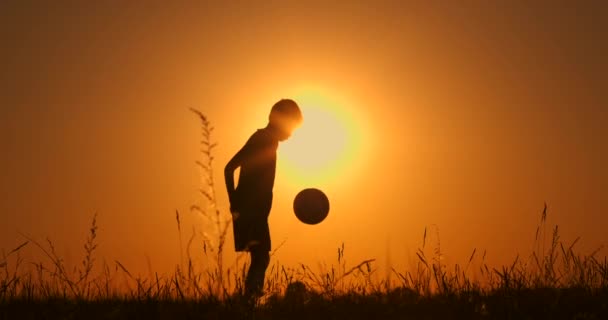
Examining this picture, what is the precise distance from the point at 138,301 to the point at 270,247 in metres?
3.19

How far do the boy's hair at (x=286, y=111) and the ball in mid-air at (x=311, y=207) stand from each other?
94 cm

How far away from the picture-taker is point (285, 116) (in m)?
7.45

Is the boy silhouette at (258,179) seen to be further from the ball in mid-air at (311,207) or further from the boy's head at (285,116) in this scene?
the ball in mid-air at (311,207)

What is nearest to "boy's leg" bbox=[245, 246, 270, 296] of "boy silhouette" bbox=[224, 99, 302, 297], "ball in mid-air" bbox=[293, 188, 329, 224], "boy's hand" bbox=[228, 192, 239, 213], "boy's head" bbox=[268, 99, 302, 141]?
"boy silhouette" bbox=[224, 99, 302, 297]

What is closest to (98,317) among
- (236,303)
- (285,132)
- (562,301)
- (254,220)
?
(236,303)

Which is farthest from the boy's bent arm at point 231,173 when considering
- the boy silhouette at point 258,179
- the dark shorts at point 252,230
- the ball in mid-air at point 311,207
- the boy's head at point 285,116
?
the ball in mid-air at point 311,207

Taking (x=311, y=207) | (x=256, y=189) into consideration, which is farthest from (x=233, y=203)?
(x=311, y=207)

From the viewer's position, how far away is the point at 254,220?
7.29m

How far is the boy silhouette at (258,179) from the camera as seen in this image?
727 cm

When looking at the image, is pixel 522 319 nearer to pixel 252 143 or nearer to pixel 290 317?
pixel 290 317

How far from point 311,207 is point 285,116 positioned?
3.62 ft

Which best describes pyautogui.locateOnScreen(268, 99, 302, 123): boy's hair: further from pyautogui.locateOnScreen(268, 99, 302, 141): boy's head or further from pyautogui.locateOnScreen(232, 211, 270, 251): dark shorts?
pyautogui.locateOnScreen(232, 211, 270, 251): dark shorts

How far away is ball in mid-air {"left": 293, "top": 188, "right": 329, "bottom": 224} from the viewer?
7906 mm

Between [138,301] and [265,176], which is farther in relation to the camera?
[265,176]
